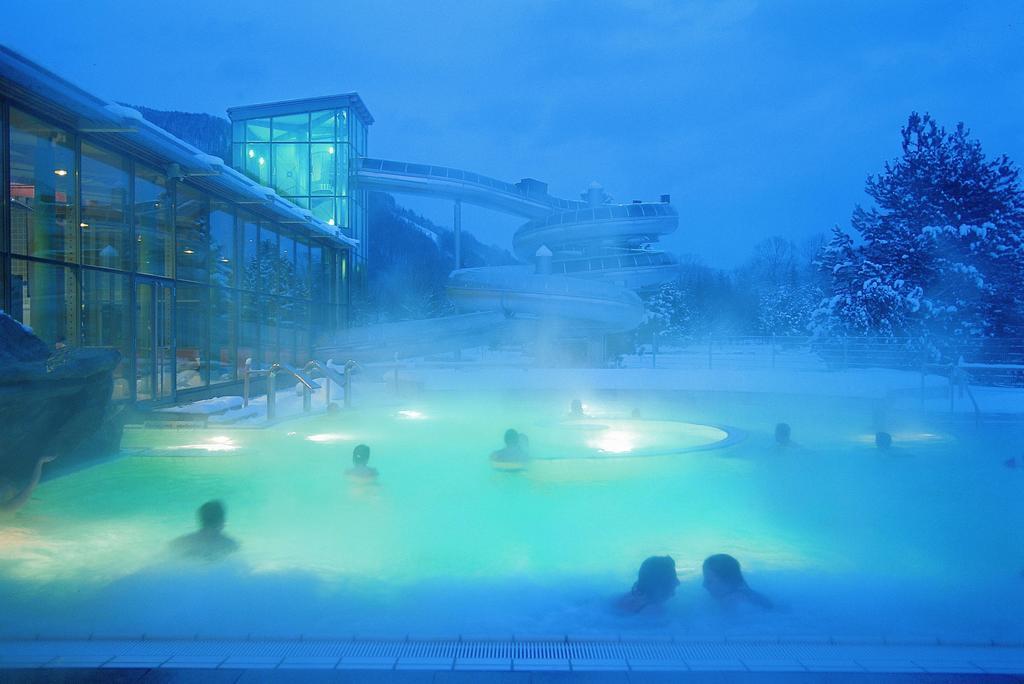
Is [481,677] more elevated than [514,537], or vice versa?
[481,677]

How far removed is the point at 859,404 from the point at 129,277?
1160 centimetres

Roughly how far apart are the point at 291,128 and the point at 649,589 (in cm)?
2517

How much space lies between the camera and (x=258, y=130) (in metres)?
25.6

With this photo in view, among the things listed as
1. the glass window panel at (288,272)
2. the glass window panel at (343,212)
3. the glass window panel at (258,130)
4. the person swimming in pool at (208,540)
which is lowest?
the person swimming in pool at (208,540)

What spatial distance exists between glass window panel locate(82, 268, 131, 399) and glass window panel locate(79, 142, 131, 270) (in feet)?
0.63

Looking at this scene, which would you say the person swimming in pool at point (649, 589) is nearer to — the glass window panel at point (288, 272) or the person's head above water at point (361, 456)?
the person's head above water at point (361, 456)

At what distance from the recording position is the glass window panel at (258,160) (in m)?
25.5

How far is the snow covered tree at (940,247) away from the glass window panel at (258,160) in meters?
18.7

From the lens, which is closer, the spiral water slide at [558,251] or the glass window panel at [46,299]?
the glass window panel at [46,299]

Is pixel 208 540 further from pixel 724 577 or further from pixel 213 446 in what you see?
pixel 213 446

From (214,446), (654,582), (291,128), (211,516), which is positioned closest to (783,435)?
(654,582)

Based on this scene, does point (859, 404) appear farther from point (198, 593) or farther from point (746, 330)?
point (746, 330)

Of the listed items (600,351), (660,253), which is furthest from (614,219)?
(600,351)

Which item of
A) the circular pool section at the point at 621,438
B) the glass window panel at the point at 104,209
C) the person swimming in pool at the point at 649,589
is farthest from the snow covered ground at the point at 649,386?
the person swimming in pool at the point at 649,589
